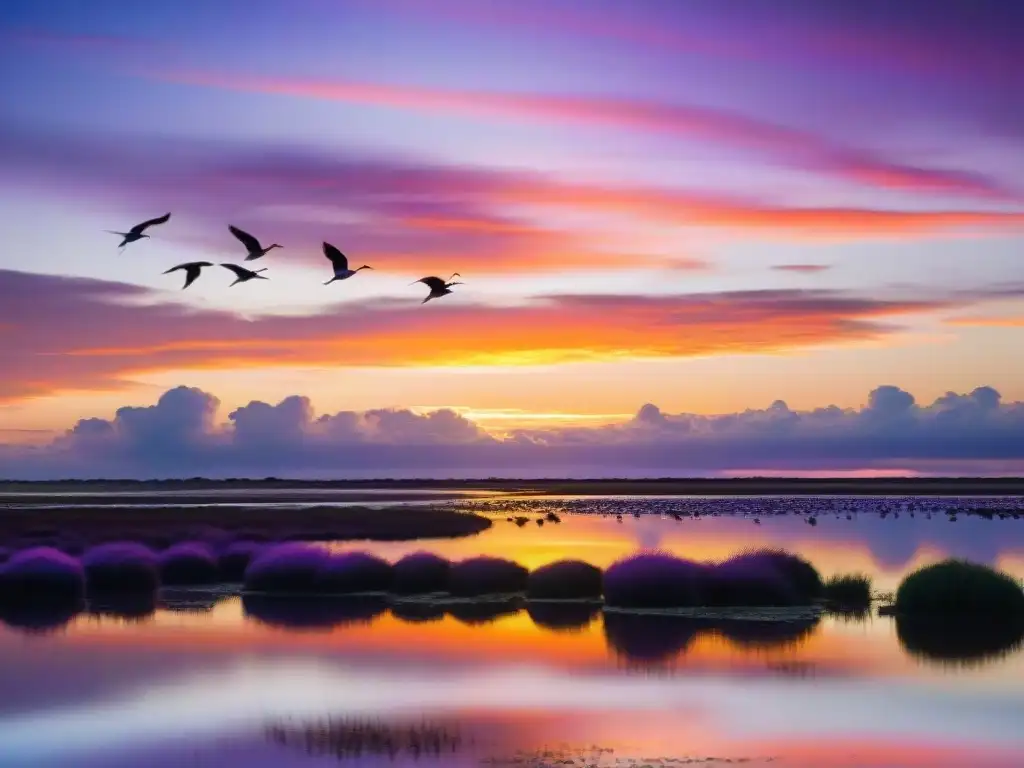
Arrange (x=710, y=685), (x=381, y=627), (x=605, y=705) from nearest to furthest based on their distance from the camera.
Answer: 1. (x=605, y=705)
2. (x=710, y=685)
3. (x=381, y=627)

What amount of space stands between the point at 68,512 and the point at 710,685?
81724 mm

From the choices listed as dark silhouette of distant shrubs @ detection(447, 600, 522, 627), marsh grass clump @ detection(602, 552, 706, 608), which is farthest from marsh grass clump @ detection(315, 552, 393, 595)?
marsh grass clump @ detection(602, 552, 706, 608)

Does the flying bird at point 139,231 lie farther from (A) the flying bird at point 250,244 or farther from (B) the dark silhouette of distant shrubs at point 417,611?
(B) the dark silhouette of distant shrubs at point 417,611

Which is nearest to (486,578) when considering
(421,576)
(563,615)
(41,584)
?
(421,576)

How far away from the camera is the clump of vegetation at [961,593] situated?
34031 millimetres

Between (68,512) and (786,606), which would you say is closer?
(786,606)

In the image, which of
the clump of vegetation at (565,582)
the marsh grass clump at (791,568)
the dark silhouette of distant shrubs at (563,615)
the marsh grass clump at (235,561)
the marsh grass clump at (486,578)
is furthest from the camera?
the marsh grass clump at (235,561)

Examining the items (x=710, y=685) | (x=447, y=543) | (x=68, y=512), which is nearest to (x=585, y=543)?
(x=447, y=543)

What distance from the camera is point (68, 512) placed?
320 ft

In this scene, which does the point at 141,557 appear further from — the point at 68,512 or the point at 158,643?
the point at 68,512

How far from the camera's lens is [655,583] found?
36781 millimetres

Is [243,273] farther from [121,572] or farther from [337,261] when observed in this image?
[121,572]

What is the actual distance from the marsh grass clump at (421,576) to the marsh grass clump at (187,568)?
918cm

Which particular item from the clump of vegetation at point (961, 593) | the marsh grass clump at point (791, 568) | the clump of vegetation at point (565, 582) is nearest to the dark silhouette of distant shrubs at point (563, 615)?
the clump of vegetation at point (565, 582)
